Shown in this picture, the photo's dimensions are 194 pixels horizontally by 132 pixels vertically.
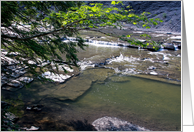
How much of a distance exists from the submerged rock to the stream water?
9.7 inches

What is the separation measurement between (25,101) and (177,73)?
8739 mm

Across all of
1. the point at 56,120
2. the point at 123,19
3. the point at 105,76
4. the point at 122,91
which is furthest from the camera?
the point at 105,76

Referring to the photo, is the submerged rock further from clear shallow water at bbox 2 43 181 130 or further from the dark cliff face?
the dark cliff face

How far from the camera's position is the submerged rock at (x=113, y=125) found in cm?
486

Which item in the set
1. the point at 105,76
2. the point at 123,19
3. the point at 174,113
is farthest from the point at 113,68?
the point at 123,19

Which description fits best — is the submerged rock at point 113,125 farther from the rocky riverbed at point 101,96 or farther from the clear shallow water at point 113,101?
the clear shallow water at point 113,101

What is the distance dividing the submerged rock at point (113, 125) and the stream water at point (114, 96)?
25 centimetres

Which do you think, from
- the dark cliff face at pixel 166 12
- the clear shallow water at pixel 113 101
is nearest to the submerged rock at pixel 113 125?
the clear shallow water at pixel 113 101

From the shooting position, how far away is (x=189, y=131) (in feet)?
10.9

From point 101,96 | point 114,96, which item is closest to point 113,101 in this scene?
point 114,96

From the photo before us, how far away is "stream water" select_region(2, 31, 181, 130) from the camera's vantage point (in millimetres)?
5430

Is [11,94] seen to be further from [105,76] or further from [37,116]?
[105,76]

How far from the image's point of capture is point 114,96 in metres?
7.01

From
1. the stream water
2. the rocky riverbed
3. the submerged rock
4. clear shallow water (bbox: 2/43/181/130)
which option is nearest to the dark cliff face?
the rocky riverbed
